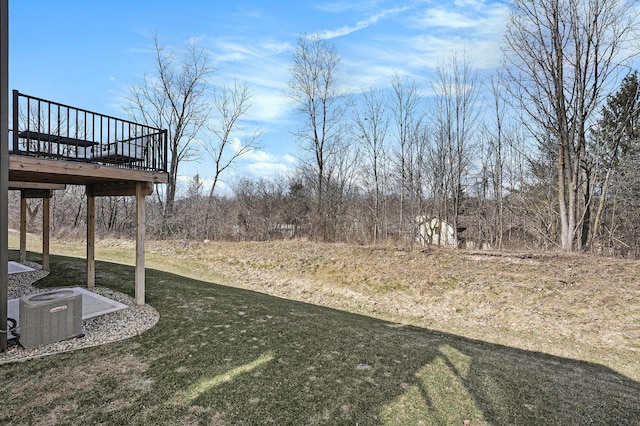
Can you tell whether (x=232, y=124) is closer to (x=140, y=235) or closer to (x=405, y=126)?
(x=405, y=126)

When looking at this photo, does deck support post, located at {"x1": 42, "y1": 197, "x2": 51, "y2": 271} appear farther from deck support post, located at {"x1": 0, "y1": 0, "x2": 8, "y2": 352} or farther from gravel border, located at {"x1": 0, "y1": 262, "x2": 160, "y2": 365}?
deck support post, located at {"x1": 0, "y1": 0, "x2": 8, "y2": 352}

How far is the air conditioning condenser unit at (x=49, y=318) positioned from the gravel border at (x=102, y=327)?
9cm

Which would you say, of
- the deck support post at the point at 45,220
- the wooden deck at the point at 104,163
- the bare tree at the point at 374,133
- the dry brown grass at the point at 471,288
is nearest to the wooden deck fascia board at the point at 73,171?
the wooden deck at the point at 104,163

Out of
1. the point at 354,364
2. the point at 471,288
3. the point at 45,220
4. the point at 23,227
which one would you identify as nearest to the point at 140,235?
the point at 354,364

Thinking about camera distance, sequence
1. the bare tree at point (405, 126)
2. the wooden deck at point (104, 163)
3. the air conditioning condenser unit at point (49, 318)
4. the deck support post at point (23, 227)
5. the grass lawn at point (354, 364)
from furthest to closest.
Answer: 1. the bare tree at point (405, 126)
2. the deck support post at point (23, 227)
3. the wooden deck at point (104, 163)
4. the air conditioning condenser unit at point (49, 318)
5. the grass lawn at point (354, 364)

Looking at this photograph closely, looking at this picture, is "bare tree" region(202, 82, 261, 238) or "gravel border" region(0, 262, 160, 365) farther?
"bare tree" region(202, 82, 261, 238)

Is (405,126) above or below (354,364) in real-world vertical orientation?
above

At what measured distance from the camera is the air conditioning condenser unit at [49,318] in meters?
3.38

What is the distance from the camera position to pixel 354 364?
3320 mm

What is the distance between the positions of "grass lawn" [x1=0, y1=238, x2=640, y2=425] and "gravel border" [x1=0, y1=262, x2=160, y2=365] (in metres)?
0.17

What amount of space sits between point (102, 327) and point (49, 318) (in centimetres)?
70

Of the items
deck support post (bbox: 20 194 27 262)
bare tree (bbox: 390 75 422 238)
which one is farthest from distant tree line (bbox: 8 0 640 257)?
deck support post (bbox: 20 194 27 262)

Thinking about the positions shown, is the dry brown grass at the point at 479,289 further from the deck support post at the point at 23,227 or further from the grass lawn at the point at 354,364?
the deck support post at the point at 23,227

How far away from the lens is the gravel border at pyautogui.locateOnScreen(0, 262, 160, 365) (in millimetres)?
3320
